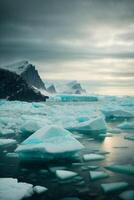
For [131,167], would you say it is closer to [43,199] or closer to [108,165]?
[108,165]

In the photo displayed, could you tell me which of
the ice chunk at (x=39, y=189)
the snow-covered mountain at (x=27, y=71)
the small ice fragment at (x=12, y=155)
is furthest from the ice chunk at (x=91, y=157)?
the snow-covered mountain at (x=27, y=71)

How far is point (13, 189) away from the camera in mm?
5141

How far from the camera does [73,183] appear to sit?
5.59 metres

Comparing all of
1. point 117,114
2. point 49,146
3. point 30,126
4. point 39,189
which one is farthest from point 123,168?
point 117,114

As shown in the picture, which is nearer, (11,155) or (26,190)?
(26,190)

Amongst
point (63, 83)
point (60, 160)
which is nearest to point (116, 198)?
point (60, 160)

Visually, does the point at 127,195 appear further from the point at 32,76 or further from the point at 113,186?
the point at 32,76

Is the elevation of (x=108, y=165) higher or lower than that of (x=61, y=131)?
lower

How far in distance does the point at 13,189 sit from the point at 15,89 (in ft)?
153

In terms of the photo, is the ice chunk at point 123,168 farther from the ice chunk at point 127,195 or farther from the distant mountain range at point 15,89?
the distant mountain range at point 15,89

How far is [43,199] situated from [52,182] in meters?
0.88

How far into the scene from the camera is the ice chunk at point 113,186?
17.1 feet

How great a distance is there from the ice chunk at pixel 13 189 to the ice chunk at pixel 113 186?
1319 mm

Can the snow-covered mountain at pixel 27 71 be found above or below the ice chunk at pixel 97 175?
above
